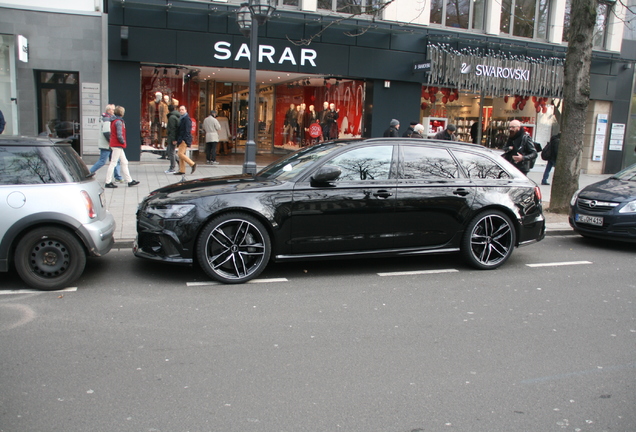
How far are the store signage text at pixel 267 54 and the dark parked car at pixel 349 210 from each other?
10195mm

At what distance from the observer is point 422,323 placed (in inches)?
199

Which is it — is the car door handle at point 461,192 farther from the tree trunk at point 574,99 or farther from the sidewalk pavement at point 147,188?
the tree trunk at point 574,99

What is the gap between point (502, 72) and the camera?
1845cm

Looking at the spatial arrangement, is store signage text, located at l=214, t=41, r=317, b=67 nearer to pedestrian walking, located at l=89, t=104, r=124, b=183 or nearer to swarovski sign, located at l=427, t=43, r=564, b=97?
swarovski sign, located at l=427, t=43, r=564, b=97

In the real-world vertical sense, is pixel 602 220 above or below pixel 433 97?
below

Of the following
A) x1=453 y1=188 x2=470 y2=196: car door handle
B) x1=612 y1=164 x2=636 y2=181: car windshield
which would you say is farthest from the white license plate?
x1=453 y1=188 x2=470 y2=196: car door handle

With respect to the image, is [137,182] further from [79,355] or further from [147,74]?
[79,355]

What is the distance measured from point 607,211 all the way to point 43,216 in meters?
7.82

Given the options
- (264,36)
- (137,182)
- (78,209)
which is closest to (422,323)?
(78,209)

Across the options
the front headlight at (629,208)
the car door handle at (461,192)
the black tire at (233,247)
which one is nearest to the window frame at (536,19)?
the front headlight at (629,208)

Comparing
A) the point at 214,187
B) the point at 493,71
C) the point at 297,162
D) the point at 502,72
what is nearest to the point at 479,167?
the point at 297,162

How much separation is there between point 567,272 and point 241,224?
418 centimetres

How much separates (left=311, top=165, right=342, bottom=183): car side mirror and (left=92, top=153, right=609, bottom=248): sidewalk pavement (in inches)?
120

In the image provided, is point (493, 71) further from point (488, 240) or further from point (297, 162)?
point (297, 162)
